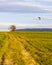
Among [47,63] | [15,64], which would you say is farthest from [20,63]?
[47,63]

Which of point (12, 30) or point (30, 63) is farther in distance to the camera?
point (12, 30)

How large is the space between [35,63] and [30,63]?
1.13 feet

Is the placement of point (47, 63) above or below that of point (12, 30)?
above

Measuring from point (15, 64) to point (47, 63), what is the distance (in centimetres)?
224

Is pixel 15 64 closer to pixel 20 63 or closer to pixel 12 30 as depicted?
pixel 20 63

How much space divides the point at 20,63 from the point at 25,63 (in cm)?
53

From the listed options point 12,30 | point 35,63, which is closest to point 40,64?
point 35,63

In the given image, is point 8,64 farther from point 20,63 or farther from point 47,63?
point 47,63

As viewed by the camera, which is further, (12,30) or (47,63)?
(12,30)

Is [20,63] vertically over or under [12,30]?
over

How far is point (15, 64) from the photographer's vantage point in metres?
17.6

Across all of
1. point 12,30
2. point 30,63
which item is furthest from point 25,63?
point 12,30

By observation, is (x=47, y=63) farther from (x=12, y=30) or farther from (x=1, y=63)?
(x=12, y=30)

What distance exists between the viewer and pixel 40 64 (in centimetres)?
1780
